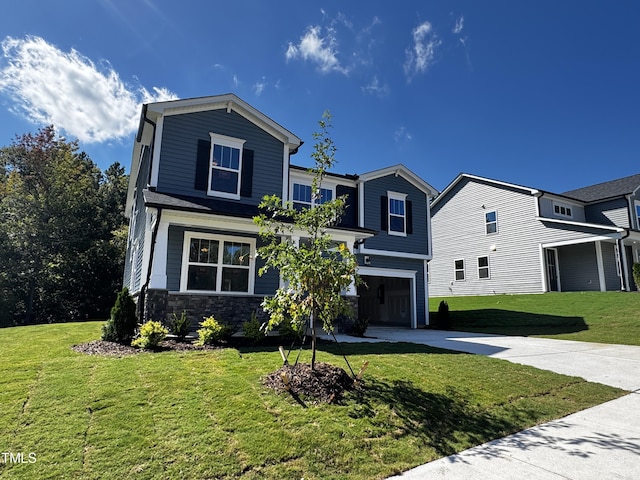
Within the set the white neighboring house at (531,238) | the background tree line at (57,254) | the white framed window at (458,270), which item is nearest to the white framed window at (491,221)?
the white neighboring house at (531,238)

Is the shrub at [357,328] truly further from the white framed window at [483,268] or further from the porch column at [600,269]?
the porch column at [600,269]

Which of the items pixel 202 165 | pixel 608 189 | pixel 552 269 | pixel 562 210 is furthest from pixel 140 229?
pixel 608 189

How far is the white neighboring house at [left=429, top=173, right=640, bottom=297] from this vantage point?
1864cm

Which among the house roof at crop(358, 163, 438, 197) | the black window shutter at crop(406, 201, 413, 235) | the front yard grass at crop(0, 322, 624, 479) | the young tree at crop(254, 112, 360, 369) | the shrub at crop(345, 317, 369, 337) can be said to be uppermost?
the house roof at crop(358, 163, 438, 197)

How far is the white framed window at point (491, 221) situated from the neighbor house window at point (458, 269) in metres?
2.45

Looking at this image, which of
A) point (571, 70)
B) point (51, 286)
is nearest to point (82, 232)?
point (51, 286)

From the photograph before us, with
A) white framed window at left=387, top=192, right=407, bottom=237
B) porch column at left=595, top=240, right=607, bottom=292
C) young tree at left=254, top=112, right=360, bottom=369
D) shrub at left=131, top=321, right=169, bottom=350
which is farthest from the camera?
porch column at left=595, top=240, right=607, bottom=292

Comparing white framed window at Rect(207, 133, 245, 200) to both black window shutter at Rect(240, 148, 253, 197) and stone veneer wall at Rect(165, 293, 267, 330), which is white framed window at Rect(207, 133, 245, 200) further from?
stone veneer wall at Rect(165, 293, 267, 330)

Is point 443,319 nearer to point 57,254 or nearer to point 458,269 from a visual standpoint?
point 458,269

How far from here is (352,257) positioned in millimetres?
5273

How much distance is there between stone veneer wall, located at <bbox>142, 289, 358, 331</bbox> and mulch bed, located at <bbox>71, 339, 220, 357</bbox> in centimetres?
98

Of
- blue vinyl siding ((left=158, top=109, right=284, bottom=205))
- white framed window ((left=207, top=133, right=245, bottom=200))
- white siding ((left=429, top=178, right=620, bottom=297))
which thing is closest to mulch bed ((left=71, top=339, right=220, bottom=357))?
blue vinyl siding ((left=158, top=109, right=284, bottom=205))

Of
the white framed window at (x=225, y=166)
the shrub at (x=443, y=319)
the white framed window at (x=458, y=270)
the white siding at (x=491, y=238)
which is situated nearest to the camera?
the white framed window at (x=225, y=166)

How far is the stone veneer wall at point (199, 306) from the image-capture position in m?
8.38
